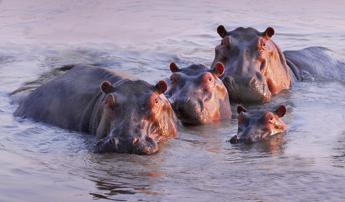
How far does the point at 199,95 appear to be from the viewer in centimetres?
931

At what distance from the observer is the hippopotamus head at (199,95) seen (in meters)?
9.26

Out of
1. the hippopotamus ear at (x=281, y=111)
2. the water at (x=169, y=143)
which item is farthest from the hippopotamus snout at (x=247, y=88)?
the hippopotamus ear at (x=281, y=111)

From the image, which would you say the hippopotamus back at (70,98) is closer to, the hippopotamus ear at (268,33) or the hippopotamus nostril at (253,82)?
the hippopotamus nostril at (253,82)

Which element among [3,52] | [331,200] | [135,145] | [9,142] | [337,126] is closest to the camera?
[331,200]

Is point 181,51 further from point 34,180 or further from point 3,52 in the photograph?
point 34,180

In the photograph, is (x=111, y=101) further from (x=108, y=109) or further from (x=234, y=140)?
(x=234, y=140)

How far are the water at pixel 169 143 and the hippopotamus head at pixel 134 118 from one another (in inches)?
3.9

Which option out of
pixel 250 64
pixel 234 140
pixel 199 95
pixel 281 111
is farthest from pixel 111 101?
pixel 250 64

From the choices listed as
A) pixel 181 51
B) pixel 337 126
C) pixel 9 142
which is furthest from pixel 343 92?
pixel 9 142

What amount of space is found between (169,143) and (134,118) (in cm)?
50

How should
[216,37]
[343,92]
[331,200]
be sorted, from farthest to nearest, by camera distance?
[216,37], [343,92], [331,200]

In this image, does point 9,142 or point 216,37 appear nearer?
point 9,142

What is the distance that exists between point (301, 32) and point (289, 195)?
29.3 feet

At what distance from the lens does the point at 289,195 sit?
6.72 meters
